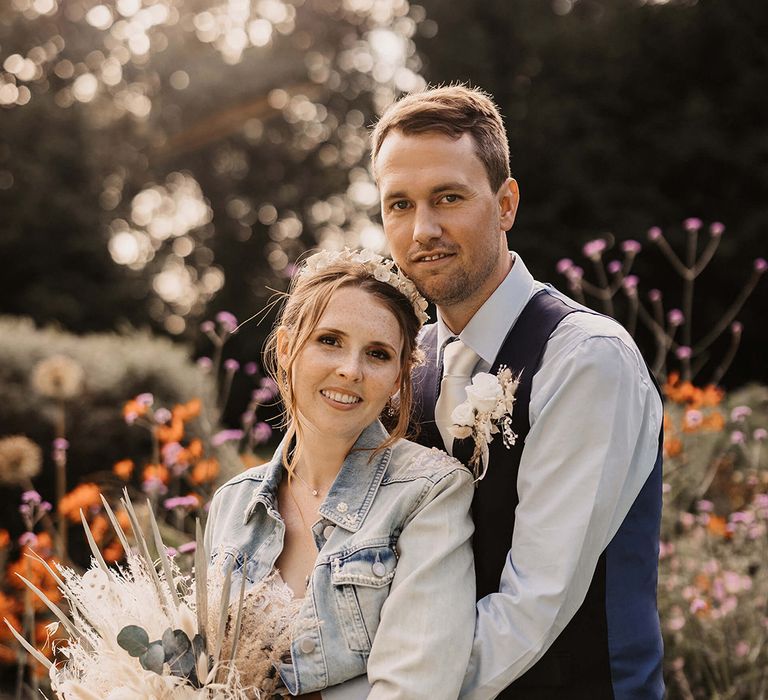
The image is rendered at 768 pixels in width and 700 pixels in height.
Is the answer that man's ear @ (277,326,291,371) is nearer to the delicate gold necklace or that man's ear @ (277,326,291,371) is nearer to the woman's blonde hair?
the woman's blonde hair

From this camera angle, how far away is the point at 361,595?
210 cm

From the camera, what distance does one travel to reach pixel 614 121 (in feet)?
47.8

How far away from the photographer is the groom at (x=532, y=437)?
2.09 metres

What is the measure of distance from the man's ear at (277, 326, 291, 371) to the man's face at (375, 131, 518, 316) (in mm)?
418

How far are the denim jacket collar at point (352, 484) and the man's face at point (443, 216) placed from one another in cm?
47

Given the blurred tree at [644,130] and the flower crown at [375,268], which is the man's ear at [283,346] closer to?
the flower crown at [375,268]

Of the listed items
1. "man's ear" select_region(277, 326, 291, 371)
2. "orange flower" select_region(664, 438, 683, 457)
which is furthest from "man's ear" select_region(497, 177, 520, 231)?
"orange flower" select_region(664, 438, 683, 457)

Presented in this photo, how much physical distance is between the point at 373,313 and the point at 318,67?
17.0 meters

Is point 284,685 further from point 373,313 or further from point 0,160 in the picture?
point 0,160

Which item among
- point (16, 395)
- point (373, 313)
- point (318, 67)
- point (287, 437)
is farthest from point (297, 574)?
point (318, 67)

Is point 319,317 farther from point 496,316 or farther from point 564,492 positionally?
point 564,492

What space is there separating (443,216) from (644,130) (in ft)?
41.8

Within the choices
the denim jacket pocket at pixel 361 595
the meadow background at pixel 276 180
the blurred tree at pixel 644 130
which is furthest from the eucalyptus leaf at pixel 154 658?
the blurred tree at pixel 644 130

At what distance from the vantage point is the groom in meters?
2.09
